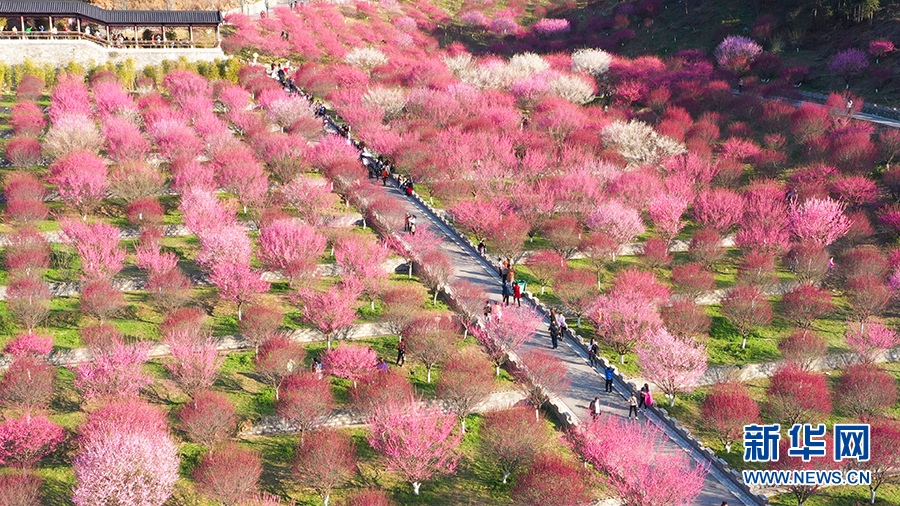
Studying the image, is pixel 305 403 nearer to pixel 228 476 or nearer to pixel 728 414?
pixel 228 476

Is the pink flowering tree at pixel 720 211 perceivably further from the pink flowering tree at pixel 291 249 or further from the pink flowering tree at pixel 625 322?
the pink flowering tree at pixel 291 249

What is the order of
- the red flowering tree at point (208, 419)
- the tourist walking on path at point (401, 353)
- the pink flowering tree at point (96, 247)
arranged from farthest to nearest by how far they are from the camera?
1. the pink flowering tree at point (96, 247)
2. the tourist walking on path at point (401, 353)
3. the red flowering tree at point (208, 419)

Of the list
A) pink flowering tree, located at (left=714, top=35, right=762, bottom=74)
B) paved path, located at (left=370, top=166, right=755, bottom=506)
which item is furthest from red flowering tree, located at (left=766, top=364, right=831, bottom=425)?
pink flowering tree, located at (left=714, top=35, right=762, bottom=74)

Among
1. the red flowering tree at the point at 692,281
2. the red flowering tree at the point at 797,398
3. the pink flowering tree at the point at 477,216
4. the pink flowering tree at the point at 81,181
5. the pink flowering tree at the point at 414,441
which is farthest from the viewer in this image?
the pink flowering tree at the point at 477,216

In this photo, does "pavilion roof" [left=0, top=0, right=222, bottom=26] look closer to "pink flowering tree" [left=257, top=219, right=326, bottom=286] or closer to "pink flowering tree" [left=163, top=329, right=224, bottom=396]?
"pink flowering tree" [left=257, top=219, right=326, bottom=286]

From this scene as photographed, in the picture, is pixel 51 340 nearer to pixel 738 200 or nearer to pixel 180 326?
pixel 180 326

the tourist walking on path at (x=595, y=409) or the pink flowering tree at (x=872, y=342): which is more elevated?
the pink flowering tree at (x=872, y=342)

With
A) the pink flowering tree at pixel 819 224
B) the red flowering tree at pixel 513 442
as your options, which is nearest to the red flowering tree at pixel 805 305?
the pink flowering tree at pixel 819 224
